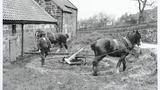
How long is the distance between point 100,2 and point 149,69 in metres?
1.55

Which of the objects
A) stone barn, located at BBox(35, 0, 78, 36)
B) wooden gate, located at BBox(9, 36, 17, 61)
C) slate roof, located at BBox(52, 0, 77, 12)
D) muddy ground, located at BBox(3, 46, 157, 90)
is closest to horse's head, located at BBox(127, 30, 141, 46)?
muddy ground, located at BBox(3, 46, 157, 90)

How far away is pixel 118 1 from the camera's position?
409cm

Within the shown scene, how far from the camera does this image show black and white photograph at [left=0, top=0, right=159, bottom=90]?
12.6ft

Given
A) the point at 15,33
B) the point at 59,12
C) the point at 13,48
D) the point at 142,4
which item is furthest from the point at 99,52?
the point at 59,12

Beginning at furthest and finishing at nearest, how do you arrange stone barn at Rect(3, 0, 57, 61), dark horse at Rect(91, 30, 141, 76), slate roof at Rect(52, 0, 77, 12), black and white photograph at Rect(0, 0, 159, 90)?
Result: slate roof at Rect(52, 0, 77, 12) < dark horse at Rect(91, 30, 141, 76) < stone barn at Rect(3, 0, 57, 61) < black and white photograph at Rect(0, 0, 159, 90)

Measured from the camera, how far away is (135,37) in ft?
14.9

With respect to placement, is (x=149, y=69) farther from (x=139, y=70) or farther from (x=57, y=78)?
(x=57, y=78)

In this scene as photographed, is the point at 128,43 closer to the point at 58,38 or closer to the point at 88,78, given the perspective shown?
the point at 88,78

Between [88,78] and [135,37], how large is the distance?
1263mm

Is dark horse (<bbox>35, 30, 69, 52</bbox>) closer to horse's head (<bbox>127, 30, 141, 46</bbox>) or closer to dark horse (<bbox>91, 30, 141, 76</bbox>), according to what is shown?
dark horse (<bbox>91, 30, 141, 76</bbox>)

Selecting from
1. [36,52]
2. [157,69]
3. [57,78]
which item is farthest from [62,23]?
[157,69]

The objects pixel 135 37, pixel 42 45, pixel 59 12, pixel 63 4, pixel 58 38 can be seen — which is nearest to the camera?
pixel 135 37

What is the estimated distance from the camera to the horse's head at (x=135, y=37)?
174 inches

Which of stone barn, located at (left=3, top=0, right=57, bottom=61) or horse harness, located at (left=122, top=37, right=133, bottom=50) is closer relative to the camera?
stone barn, located at (left=3, top=0, right=57, bottom=61)
